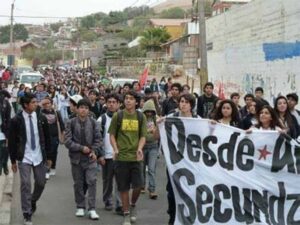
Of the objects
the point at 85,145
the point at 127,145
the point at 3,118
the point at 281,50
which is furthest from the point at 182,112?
the point at 281,50

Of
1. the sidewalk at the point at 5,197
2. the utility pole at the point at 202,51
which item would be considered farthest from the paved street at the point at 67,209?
the utility pole at the point at 202,51

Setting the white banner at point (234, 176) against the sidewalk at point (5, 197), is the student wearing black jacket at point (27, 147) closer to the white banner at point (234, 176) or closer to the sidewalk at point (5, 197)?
the sidewalk at point (5, 197)

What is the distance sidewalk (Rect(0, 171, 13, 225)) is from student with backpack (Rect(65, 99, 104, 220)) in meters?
0.99

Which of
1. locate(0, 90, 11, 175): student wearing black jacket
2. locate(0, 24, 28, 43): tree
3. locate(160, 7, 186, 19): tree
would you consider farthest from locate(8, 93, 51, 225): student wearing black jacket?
locate(0, 24, 28, 43): tree

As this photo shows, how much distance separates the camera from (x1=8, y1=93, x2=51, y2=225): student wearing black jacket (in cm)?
834

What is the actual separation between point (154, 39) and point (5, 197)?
66.6 m

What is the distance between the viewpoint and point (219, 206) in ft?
24.4

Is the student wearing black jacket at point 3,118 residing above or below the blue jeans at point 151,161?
above

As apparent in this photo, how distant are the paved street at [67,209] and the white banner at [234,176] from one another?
118cm

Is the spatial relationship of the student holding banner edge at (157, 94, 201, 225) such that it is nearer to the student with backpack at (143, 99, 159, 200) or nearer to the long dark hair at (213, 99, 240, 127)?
Answer: the long dark hair at (213, 99, 240, 127)

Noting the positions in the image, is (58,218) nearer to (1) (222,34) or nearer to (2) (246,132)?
(2) (246,132)

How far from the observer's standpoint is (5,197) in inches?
405

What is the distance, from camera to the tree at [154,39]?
249 ft

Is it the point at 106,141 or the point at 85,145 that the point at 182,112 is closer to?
the point at 85,145
